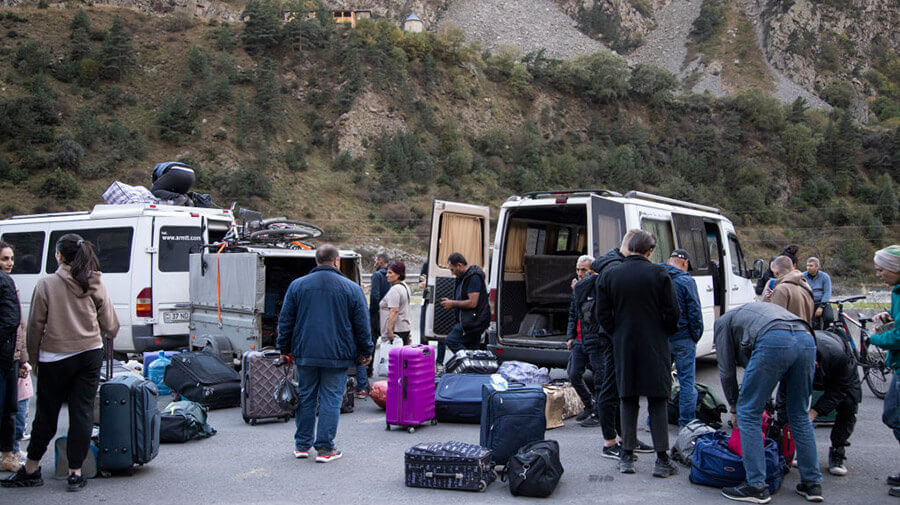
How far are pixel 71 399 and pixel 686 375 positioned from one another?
495 centimetres

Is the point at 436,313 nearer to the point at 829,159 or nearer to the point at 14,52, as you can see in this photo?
the point at 14,52

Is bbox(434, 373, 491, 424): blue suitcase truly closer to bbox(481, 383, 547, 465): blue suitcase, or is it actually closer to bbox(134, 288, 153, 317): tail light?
bbox(481, 383, 547, 465): blue suitcase

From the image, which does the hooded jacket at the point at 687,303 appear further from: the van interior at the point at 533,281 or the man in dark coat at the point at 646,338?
the van interior at the point at 533,281

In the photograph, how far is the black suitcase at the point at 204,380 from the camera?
7898 mm

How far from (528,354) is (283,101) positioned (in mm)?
44291

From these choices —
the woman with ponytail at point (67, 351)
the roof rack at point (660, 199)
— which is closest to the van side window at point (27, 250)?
the woman with ponytail at point (67, 351)

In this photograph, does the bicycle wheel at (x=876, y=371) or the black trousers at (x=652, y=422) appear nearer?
the black trousers at (x=652, y=422)

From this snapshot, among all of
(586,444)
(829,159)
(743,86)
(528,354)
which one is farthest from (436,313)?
(743,86)

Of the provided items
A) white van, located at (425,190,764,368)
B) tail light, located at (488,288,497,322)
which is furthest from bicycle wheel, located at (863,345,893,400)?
tail light, located at (488,288,497,322)

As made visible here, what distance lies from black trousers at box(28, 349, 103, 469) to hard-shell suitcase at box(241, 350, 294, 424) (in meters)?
2.29

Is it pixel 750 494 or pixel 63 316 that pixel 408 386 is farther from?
pixel 750 494

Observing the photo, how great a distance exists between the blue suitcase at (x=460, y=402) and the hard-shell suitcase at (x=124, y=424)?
2.90 metres

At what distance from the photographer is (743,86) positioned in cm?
8538

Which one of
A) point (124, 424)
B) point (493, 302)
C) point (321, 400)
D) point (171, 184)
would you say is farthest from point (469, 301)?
point (171, 184)
